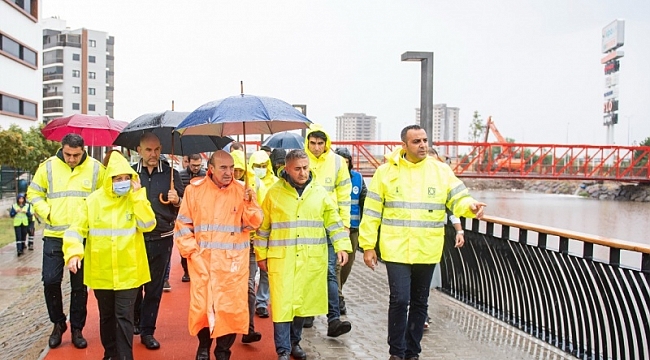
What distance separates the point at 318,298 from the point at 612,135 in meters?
85.7

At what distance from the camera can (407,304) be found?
512cm

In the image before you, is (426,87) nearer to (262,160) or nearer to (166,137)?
(262,160)

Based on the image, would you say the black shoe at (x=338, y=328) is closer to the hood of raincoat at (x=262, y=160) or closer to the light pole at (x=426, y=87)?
the hood of raincoat at (x=262, y=160)

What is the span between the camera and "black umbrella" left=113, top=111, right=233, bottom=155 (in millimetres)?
5457

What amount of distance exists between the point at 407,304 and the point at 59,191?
10.2ft

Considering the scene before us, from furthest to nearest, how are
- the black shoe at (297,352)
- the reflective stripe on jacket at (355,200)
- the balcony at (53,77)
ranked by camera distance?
the balcony at (53,77), the reflective stripe on jacket at (355,200), the black shoe at (297,352)

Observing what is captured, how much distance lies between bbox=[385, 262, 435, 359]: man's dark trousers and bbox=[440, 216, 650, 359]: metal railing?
139 centimetres

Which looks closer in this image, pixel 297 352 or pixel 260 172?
pixel 297 352

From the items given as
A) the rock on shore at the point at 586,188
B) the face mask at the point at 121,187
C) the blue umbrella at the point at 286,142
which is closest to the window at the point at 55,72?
the rock on shore at the point at 586,188

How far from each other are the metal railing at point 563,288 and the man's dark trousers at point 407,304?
1393 millimetres

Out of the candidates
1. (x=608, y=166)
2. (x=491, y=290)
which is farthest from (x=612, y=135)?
(x=491, y=290)

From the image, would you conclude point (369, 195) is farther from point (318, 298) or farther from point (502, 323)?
point (502, 323)

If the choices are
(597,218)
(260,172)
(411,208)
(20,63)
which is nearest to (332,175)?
(260,172)

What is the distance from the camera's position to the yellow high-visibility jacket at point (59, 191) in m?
5.43
